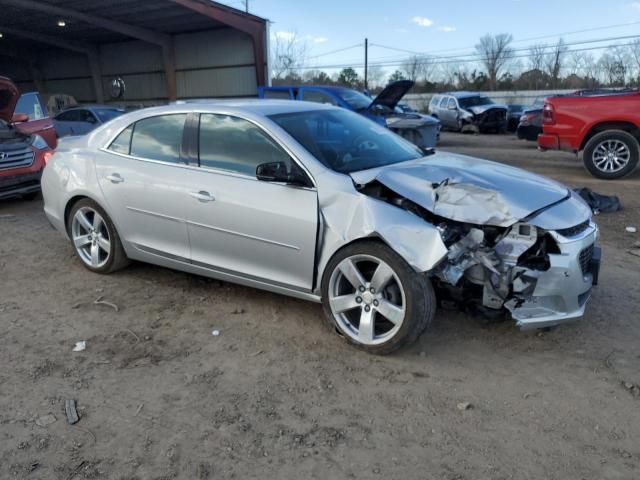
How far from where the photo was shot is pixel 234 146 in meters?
3.83

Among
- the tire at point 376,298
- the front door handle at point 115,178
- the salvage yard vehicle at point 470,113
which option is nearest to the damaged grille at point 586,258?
the tire at point 376,298

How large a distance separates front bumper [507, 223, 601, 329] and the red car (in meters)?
6.73

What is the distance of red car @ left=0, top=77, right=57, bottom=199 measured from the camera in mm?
7395

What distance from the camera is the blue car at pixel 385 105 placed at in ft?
34.4

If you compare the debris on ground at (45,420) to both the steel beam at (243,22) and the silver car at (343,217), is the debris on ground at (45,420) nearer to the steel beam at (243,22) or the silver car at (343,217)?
the silver car at (343,217)

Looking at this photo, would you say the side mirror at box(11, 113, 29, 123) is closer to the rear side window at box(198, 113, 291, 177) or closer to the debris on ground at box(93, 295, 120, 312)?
the debris on ground at box(93, 295, 120, 312)

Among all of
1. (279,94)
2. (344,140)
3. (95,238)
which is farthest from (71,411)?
(279,94)

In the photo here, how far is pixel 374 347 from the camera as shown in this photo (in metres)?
3.31

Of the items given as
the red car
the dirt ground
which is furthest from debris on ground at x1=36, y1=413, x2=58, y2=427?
the red car

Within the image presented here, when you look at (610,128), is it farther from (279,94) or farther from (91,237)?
(91,237)

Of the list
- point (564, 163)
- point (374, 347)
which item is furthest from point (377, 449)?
point (564, 163)

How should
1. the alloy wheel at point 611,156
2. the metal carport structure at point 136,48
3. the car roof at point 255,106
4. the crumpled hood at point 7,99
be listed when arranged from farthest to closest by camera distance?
the metal carport structure at point 136,48, the alloy wheel at point 611,156, the crumpled hood at point 7,99, the car roof at point 255,106

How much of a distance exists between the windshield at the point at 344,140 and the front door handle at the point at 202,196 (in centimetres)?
75

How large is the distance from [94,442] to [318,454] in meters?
1.14
